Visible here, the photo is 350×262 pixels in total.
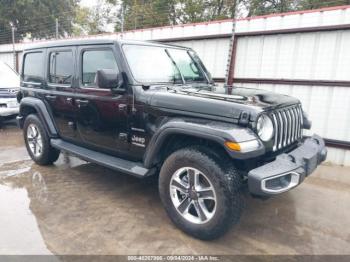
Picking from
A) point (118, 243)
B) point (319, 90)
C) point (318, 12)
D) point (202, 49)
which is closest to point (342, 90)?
point (319, 90)

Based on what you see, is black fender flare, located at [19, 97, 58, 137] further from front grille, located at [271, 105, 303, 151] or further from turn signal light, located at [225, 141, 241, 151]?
front grille, located at [271, 105, 303, 151]

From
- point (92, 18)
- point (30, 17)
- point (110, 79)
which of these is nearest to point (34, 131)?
point (110, 79)

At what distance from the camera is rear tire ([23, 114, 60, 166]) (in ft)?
15.2

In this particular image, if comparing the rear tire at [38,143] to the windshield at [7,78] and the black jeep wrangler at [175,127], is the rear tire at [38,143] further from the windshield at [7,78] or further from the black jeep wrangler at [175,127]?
the windshield at [7,78]

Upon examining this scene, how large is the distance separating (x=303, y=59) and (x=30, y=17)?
2463 cm

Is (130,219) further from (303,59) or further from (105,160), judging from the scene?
(303,59)

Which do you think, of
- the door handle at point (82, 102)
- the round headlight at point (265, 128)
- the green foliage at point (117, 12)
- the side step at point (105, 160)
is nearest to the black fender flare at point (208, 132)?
the round headlight at point (265, 128)

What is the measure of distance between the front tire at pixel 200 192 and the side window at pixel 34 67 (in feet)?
9.50

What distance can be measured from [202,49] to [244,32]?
3.60 ft

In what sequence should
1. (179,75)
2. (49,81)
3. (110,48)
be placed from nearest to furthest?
(110,48) < (179,75) < (49,81)

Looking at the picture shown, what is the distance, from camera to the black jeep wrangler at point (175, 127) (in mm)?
2596

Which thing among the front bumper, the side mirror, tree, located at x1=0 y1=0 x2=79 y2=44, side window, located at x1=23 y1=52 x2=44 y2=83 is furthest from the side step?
tree, located at x1=0 y1=0 x2=79 y2=44

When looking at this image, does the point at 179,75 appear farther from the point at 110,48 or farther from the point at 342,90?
the point at 342,90

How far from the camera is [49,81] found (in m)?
4.46
